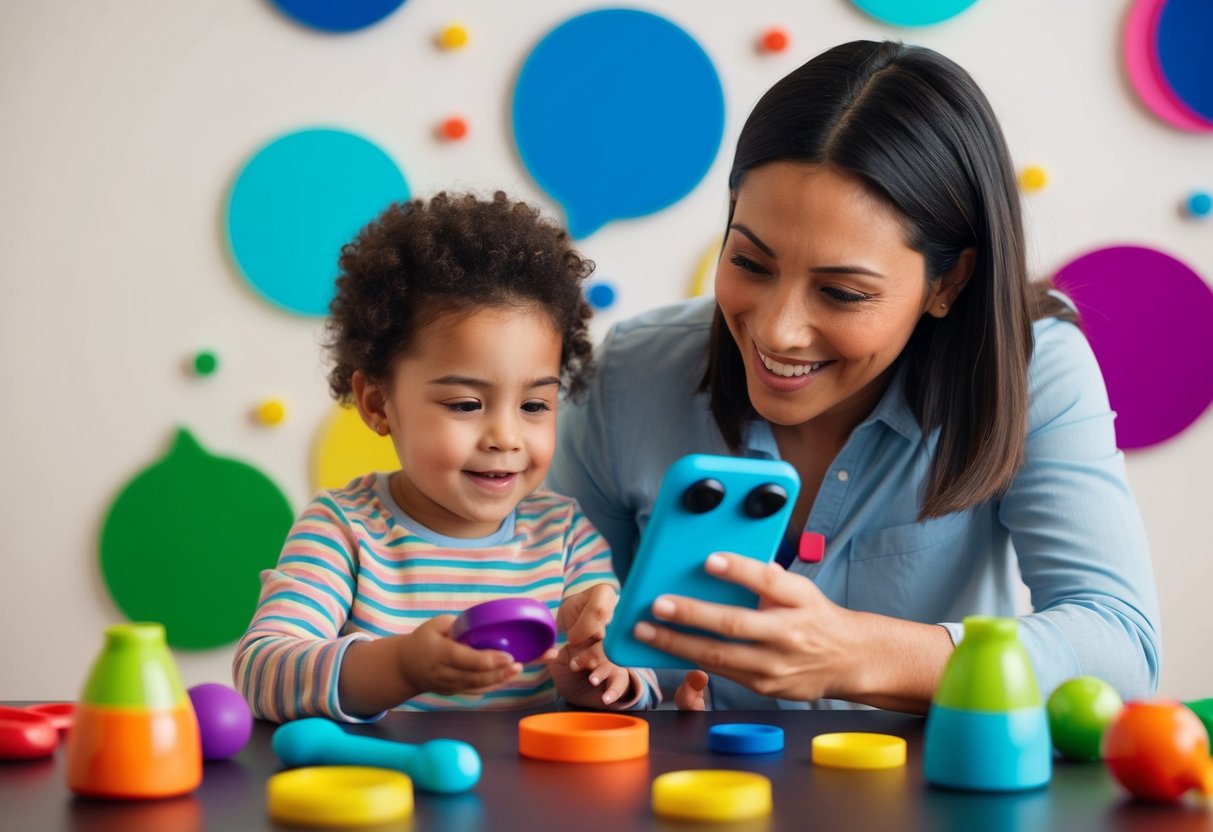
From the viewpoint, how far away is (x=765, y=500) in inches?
33.6

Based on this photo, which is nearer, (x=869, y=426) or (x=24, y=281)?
(x=869, y=426)

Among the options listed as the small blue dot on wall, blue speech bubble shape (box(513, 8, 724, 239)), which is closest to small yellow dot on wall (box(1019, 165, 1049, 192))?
blue speech bubble shape (box(513, 8, 724, 239))

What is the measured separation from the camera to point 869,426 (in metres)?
1.46

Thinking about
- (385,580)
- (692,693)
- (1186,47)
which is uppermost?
(1186,47)

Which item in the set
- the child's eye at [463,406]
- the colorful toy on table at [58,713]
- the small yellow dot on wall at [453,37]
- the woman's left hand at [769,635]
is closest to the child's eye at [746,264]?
the child's eye at [463,406]

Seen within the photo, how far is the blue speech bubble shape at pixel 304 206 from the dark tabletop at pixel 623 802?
1511mm

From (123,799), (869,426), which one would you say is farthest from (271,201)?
(123,799)

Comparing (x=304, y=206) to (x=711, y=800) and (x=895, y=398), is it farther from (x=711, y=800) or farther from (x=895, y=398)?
(x=711, y=800)

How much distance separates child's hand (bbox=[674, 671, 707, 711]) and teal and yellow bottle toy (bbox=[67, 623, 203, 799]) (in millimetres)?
501

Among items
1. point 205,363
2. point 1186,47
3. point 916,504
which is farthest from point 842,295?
point 1186,47

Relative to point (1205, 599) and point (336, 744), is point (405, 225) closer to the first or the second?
point (336, 744)

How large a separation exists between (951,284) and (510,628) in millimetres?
738

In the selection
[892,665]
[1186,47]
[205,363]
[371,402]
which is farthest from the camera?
[1186,47]

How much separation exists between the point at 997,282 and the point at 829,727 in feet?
1.93
